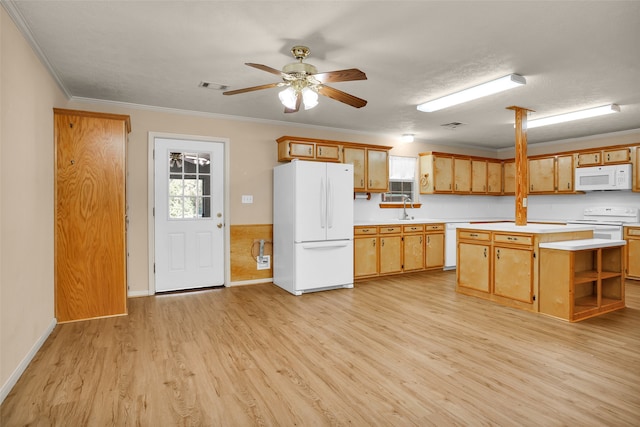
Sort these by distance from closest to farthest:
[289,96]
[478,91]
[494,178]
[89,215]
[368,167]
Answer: [289,96], [89,215], [478,91], [368,167], [494,178]

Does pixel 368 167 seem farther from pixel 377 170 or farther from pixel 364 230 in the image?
pixel 364 230

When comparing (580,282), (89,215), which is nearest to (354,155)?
(580,282)

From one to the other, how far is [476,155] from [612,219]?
105 inches

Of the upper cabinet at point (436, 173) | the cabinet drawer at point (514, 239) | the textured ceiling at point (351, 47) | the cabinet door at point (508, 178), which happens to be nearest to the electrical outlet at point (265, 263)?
the textured ceiling at point (351, 47)

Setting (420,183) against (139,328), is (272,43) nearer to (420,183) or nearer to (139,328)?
(139,328)

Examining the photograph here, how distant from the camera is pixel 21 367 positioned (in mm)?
2488

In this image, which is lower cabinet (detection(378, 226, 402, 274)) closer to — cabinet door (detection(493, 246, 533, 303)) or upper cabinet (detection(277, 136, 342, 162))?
upper cabinet (detection(277, 136, 342, 162))

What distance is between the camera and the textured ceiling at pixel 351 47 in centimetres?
238

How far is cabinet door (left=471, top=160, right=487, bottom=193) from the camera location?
727 cm

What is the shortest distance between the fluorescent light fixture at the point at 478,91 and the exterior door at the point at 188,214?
2.86 metres

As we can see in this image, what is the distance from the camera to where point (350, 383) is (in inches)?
93.4

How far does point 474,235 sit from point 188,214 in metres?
3.72

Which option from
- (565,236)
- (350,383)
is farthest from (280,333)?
(565,236)

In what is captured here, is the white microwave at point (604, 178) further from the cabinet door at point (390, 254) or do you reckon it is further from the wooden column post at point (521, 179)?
the cabinet door at point (390, 254)
